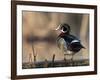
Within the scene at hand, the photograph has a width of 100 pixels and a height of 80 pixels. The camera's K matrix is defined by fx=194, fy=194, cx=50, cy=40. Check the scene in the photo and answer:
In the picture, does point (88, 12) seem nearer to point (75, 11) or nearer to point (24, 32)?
point (75, 11)

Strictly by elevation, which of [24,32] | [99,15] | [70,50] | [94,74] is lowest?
[94,74]

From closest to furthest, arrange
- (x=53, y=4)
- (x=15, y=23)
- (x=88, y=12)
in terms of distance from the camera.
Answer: (x=15, y=23), (x=53, y=4), (x=88, y=12)

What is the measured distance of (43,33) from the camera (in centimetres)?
193

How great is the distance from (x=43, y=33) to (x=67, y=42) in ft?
0.91

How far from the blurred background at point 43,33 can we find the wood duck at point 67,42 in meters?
0.04

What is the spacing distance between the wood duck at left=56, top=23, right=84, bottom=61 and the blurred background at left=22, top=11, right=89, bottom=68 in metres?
0.04

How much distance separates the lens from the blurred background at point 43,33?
73.9 inches

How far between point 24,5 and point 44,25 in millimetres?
275

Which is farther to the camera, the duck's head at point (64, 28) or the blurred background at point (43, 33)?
the duck's head at point (64, 28)

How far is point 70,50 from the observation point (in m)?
2.02

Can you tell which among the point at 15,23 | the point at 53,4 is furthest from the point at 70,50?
the point at 15,23

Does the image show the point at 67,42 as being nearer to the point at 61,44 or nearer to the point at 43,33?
the point at 61,44

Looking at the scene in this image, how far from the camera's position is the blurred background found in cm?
188

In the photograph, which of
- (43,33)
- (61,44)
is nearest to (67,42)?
(61,44)
